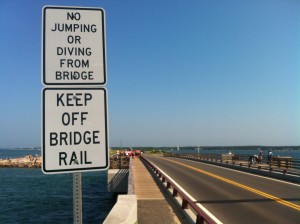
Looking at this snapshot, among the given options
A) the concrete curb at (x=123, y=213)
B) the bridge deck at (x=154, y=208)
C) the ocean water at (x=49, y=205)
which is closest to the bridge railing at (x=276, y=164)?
the bridge deck at (x=154, y=208)

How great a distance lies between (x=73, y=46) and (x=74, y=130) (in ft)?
→ 2.53

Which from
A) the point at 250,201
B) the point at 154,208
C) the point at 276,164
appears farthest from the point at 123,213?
the point at 276,164

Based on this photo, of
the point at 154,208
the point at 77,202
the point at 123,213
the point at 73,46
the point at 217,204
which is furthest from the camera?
the point at 217,204

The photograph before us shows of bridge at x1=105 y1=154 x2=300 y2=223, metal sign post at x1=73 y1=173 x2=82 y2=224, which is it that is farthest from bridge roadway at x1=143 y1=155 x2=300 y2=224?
metal sign post at x1=73 y1=173 x2=82 y2=224

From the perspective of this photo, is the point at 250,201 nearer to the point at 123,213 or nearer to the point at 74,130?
the point at 123,213

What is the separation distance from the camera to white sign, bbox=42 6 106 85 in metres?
3.03

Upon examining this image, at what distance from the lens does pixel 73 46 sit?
10.2ft

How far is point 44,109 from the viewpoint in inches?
115

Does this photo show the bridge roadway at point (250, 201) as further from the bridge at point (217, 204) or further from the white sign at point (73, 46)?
the white sign at point (73, 46)

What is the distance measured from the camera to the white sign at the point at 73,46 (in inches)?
119

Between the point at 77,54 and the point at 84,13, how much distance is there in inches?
15.7

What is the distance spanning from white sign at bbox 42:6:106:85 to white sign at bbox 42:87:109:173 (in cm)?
13

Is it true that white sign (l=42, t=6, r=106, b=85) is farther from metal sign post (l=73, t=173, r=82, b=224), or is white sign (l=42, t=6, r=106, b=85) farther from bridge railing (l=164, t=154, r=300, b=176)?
bridge railing (l=164, t=154, r=300, b=176)

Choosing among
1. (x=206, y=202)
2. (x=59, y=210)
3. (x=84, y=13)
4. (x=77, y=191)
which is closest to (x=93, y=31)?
(x=84, y=13)
